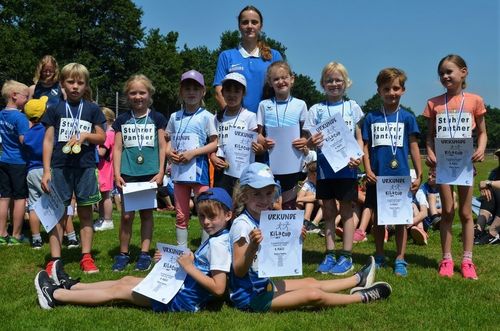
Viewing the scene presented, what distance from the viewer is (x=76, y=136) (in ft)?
18.9

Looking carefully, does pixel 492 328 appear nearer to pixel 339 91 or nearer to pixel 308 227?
pixel 339 91

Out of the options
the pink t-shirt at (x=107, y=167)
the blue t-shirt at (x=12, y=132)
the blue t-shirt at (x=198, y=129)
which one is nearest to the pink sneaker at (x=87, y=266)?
the blue t-shirt at (x=198, y=129)

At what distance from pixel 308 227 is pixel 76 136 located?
4453 mm

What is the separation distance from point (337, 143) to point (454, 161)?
126 cm

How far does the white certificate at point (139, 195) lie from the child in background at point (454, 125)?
309cm

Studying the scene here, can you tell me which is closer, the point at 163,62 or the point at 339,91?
the point at 339,91

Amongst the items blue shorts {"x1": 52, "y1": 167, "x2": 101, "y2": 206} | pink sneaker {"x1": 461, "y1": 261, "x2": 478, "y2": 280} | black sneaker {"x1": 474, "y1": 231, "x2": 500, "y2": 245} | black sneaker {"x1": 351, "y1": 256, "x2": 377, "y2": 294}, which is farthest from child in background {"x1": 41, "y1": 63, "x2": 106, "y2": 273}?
black sneaker {"x1": 474, "y1": 231, "x2": 500, "y2": 245}

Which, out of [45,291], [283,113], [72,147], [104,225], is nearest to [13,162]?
[104,225]

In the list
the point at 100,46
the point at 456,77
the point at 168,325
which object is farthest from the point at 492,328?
the point at 100,46

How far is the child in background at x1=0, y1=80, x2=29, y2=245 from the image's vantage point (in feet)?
25.0

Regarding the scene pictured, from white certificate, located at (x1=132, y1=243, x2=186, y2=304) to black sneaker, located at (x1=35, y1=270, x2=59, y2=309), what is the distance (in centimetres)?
74

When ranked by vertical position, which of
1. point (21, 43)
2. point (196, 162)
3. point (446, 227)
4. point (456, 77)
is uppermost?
point (21, 43)

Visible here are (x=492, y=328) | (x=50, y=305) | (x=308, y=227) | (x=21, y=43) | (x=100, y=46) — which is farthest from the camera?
(x=100, y=46)

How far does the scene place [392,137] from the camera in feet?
18.8
